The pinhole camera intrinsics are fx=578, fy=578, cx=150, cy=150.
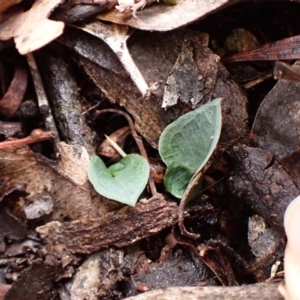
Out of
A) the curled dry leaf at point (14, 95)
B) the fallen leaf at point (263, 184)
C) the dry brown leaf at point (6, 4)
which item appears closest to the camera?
the fallen leaf at point (263, 184)

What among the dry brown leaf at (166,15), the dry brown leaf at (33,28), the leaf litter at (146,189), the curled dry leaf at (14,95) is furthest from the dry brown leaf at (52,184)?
the dry brown leaf at (166,15)

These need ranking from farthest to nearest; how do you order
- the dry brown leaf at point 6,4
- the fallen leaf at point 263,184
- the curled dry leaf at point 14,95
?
the curled dry leaf at point 14,95 < the dry brown leaf at point 6,4 < the fallen leaf at point 263,184

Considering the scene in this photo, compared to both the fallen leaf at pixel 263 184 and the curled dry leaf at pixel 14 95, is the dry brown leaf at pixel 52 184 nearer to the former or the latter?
the curled dry leaf at pixel 14 95

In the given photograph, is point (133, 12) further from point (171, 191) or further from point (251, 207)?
point (251, 207)

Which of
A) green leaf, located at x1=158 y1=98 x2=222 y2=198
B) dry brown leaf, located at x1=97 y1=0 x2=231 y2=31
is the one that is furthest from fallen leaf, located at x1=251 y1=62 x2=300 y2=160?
dry brown leaf, located at x1=97 y1=0 x2=231 y2=31

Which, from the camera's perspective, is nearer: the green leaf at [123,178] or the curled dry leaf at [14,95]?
the green leaf at [123,178]

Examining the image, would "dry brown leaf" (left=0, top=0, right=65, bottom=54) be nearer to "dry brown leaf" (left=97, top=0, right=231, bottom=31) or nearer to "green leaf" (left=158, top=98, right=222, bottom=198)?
"dry brown leaf" (left=97, top=0, right=231, bottom=31)
